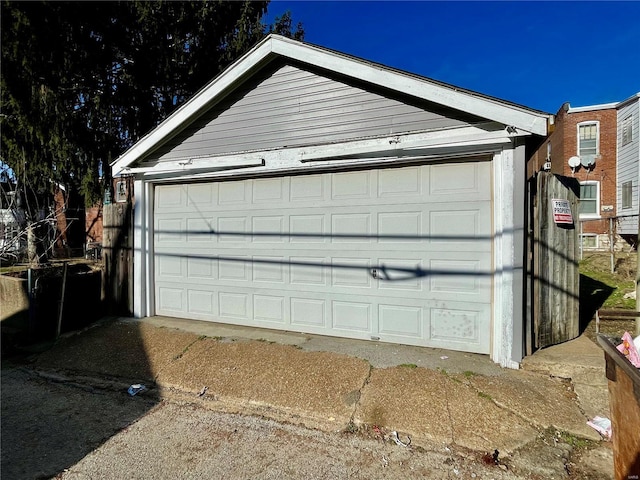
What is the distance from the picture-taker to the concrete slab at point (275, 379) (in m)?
3.40

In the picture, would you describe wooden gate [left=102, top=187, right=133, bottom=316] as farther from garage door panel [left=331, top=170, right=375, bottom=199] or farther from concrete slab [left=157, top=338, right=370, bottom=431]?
garage door panel [left=331, top=170, right=375, bottom=199]

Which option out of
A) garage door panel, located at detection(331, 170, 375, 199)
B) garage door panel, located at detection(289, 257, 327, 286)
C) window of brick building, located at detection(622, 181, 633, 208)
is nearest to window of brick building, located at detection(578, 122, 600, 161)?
window of brick building, located at detection(622, 181, 633, 208)

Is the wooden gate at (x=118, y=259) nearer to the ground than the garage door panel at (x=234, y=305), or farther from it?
farther from it

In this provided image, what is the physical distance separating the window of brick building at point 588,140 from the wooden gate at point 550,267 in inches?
597

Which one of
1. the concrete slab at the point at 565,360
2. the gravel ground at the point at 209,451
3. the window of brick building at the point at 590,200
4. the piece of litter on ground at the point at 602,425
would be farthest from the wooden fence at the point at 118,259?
the window of brick building at the point at 590,200

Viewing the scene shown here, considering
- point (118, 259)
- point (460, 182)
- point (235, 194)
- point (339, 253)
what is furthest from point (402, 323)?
point (118, 259)

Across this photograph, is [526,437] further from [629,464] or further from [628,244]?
[628,244]

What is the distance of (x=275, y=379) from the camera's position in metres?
3.89

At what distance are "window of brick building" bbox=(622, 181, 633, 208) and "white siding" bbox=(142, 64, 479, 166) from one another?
14.9 meters

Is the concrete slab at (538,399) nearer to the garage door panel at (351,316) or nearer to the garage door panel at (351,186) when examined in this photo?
the garage door panel at (351,316)

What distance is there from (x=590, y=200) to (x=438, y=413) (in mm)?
17582

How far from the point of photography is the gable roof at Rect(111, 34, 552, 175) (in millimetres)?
3908

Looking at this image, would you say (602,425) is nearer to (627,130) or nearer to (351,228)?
(351,228)

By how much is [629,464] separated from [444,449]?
116cm
